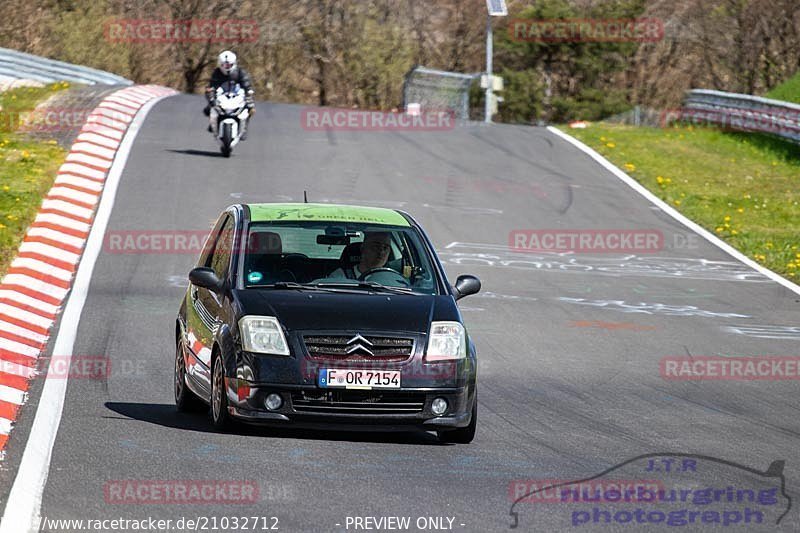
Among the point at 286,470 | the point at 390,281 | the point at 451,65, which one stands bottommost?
the point at 451,65

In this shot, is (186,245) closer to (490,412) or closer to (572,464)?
(490,412)

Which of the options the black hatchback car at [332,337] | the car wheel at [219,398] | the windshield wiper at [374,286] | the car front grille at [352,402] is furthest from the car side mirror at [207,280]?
→ the car front grille at [352,402]

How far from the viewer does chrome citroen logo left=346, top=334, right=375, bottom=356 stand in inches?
337

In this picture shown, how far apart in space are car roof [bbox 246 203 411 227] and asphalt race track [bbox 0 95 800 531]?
156 cm

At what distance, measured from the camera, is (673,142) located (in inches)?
1224

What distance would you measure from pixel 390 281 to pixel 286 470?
2120 mm

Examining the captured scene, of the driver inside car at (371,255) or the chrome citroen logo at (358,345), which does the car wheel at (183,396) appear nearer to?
the driver inside car at (371,255)

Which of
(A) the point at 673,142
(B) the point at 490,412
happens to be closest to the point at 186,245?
(B) the point at 490,412

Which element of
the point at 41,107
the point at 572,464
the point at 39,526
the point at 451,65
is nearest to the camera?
the point at 39,526

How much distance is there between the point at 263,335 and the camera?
8.65 m

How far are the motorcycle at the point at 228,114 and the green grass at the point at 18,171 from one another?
279 centimetres

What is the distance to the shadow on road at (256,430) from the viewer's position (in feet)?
29.5

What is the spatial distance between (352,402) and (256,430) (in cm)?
84

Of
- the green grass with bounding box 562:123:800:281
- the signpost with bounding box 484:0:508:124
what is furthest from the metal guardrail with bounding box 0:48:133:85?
the green grass with bounding box 562:123:800:281
